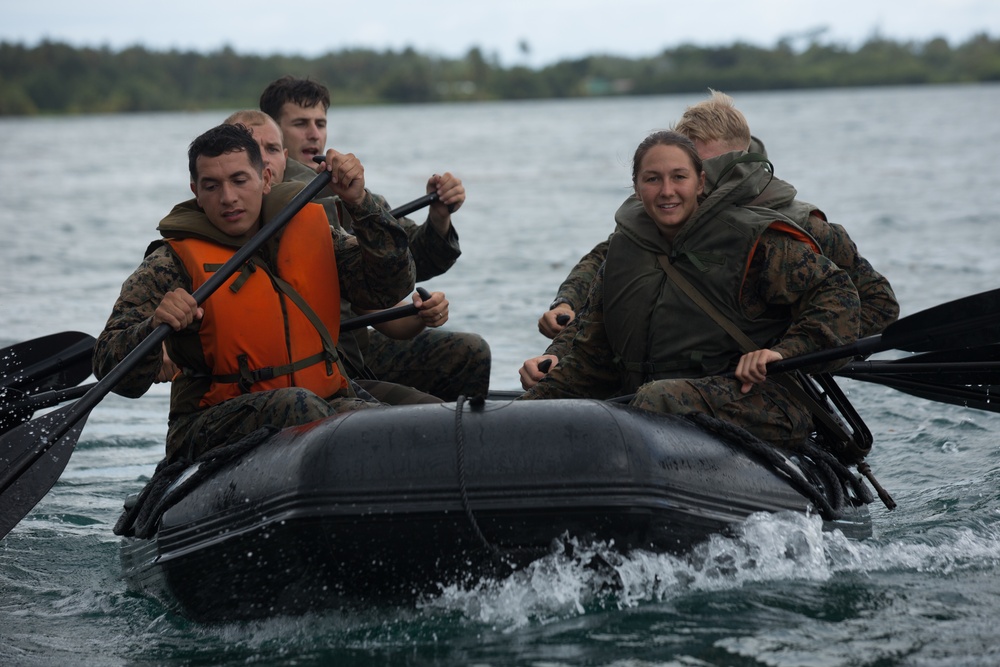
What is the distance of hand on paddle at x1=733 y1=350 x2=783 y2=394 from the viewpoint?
12.3 feet

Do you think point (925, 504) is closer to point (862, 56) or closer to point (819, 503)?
point (819, 503)

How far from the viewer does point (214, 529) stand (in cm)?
358

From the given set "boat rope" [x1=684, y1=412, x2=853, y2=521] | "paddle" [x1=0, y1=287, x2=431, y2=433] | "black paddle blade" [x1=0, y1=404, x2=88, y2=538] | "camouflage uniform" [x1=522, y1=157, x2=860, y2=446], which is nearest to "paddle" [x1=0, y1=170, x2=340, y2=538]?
"black paddle blade" [x1=0, y1=404, x2=88, y2=538]

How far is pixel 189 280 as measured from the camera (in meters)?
4.00

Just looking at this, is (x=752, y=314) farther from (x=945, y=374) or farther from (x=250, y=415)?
(x=250, y=415)

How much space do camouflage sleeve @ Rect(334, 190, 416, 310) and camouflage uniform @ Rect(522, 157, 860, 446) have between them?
65 centimetres

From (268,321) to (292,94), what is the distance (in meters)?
1.70

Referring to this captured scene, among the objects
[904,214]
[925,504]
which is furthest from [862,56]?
[925,504]

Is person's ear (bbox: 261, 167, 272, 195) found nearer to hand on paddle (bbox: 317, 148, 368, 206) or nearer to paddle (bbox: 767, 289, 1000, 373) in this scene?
hand on paddle (bbox: 317, 148, 368, 206)

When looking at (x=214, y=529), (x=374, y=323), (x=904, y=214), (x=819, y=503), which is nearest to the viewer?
(x=214, y=529)

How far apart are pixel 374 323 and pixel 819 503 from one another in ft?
5.66

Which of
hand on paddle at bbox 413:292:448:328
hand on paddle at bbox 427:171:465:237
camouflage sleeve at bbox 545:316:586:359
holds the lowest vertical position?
camouflage sleeve at bbox 545:316:586:359

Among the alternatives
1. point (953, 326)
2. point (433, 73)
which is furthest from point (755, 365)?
point (433, 73)

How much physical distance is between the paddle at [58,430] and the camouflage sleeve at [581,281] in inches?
47.5
